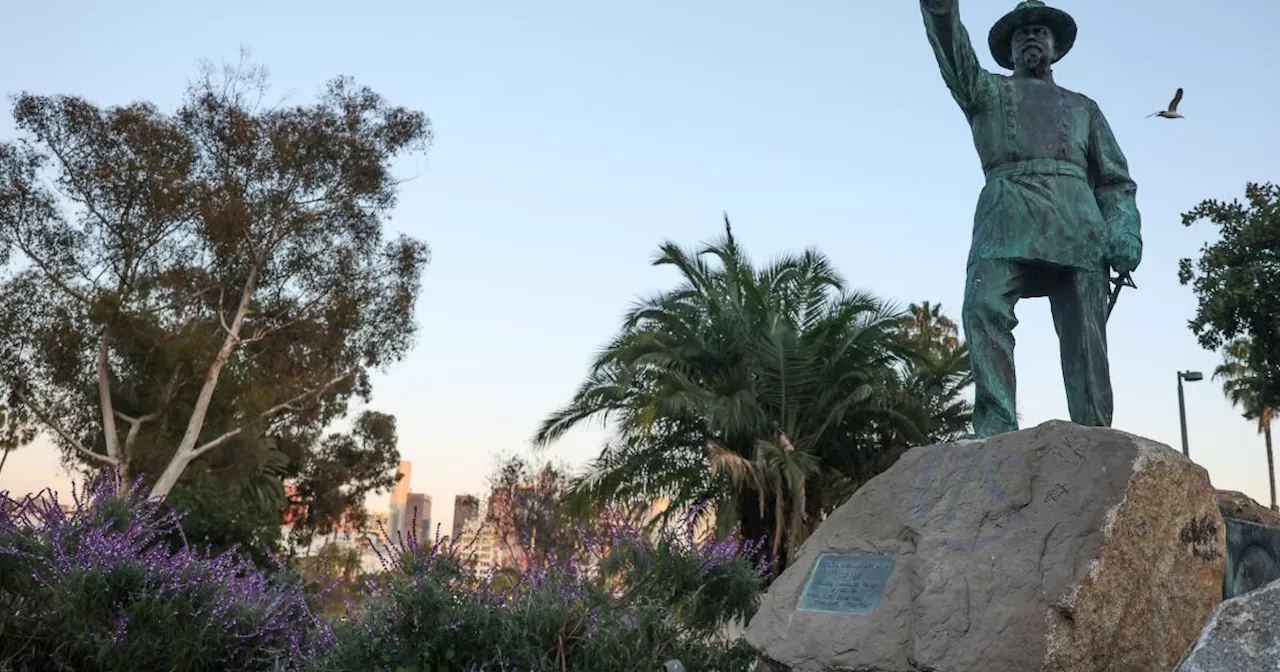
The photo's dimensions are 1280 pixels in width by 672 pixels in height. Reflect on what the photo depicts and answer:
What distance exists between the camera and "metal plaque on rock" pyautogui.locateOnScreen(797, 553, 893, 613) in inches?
187

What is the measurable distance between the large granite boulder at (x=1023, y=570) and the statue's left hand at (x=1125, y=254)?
1.19 meters

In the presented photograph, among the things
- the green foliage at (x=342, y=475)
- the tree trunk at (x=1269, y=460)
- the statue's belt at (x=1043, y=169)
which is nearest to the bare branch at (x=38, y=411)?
the green foliage at (x=342, y=475)

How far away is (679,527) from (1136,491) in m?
2.27

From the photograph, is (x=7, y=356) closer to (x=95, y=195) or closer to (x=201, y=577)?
(x=95, y=195)

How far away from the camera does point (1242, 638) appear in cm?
228

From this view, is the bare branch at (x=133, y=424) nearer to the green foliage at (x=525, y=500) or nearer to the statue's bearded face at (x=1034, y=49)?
the green foliage at (x=525, y=500)

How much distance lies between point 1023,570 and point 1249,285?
46.8ft

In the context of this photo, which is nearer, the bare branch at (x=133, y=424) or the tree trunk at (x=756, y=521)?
the tree trunk at (x=756, y=521)

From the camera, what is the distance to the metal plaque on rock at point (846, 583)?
476cm

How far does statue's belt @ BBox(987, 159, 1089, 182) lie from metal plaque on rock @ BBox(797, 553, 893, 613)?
212 cm

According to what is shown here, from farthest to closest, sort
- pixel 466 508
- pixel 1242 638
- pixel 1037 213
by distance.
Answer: pixel 466 508
pixel 1037 213
pixel 1242 638

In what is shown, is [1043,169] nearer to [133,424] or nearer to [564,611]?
[564,611]

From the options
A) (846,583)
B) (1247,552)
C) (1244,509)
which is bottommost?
(846,583)

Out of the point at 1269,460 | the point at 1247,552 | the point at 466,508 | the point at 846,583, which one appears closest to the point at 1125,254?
the point at 1247,552
